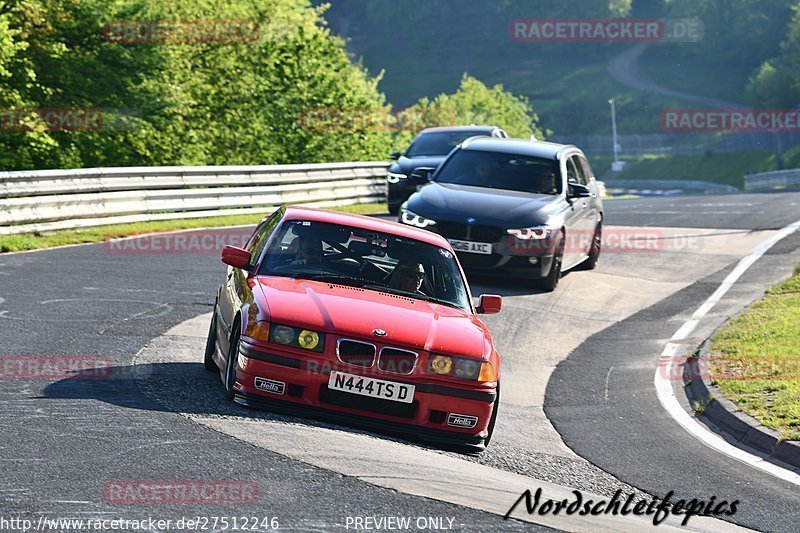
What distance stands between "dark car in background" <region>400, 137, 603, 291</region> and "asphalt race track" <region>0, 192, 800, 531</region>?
589 millimetres

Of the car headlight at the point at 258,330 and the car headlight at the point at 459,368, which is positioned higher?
the car headlight at the point at 258,330

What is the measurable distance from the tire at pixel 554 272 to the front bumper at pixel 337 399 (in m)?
7.92

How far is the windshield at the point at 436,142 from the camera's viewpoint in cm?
2522

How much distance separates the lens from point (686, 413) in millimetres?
10812

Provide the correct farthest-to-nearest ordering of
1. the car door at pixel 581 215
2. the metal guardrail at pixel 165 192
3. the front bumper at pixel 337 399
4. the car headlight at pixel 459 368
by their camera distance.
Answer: the metal guardrail at pixel 165 192, the car door at pixel 581 215, the car headlight at pixel 459 368, the front bumper at pixel 337 399

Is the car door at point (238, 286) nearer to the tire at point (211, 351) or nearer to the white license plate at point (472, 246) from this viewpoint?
the tire at point (211, 351)

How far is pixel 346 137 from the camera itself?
131ft

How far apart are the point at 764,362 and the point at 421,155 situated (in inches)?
544

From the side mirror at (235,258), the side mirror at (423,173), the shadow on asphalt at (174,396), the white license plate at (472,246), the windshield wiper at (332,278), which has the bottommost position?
the shadow on asphalt at (174,396)

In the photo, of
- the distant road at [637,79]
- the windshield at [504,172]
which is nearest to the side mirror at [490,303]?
the windshield at [504,172]

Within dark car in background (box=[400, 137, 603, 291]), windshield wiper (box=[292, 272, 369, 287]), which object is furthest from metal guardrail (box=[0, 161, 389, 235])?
windshield wiper (box=[292, 272, 369, 287])

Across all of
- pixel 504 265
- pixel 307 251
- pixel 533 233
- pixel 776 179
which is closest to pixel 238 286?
pixel 307 251

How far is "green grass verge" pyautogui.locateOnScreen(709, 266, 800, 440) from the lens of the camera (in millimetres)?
10102

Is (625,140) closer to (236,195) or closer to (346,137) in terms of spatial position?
(346,137)
